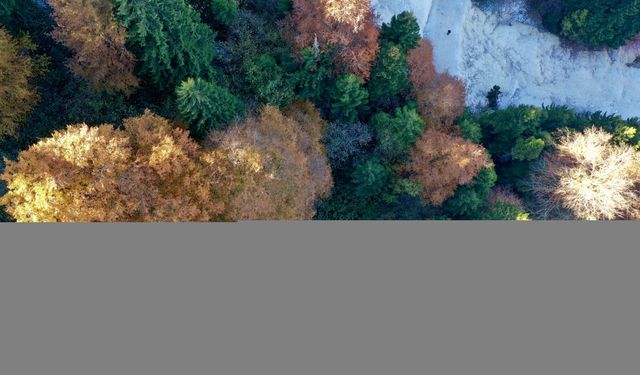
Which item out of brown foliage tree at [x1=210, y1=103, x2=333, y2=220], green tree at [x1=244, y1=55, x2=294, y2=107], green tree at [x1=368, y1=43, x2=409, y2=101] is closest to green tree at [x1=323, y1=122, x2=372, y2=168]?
brown foliage tree at [x1=210, y1=103, x2=333, y2=220]

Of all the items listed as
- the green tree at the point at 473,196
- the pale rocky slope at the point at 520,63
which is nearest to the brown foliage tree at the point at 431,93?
the green tree at the point at 473,196

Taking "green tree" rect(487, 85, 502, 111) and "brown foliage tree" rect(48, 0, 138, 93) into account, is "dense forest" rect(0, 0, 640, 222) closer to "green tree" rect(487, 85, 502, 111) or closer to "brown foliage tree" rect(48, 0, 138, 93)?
"brown foliage tree" rect(48, 0, 138, 93)

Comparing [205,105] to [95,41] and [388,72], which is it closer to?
[95,41]

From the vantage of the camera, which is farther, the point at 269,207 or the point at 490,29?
the point at 490,29

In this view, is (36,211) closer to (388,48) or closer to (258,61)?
(258,61)

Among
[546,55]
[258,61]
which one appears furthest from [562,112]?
[258,61]
